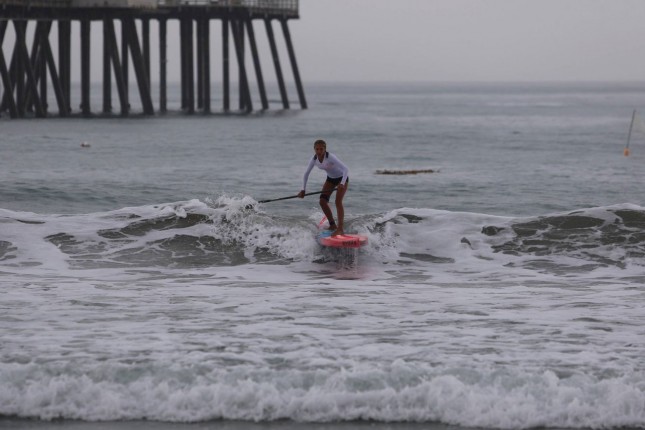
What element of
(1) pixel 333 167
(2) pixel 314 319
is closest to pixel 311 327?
(2) pixel 314 319

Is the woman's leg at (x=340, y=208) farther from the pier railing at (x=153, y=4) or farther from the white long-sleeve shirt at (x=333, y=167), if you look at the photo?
the pier railing at (x=153, y=4)

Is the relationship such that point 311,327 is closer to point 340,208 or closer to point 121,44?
point 340,208

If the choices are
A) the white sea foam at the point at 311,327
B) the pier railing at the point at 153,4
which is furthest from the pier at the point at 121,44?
the white sea foam at the point at 311,327

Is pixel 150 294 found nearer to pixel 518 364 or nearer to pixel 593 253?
pixel 518 364

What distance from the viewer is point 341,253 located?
16.8 metres

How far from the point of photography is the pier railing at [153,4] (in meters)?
53.2

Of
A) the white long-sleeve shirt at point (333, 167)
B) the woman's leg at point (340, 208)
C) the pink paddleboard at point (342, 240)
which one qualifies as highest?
the white long-sleeve shirt at point (333, 167)

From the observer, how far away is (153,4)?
6056cm

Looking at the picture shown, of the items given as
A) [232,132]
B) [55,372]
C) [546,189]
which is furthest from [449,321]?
[232,132]

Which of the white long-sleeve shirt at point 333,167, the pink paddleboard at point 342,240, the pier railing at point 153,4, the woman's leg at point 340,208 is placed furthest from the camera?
the pier railing at point 153,4

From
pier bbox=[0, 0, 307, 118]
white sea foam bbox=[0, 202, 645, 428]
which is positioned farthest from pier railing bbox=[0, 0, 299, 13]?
white sea foam bbox=[0, 202, 645, 428]

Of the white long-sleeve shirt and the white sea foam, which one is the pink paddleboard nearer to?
the white sea foam

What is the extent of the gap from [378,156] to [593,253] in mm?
31560

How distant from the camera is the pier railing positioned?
175ft
